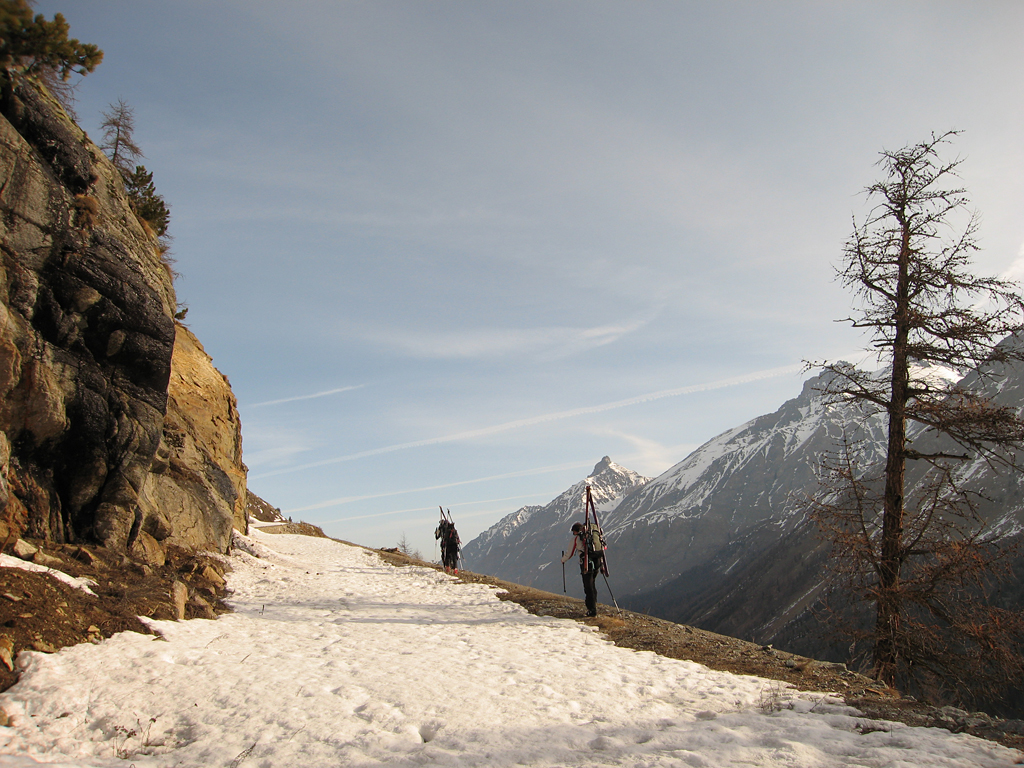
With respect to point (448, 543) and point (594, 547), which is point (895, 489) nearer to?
point (594, 547)

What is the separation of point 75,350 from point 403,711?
10570mm

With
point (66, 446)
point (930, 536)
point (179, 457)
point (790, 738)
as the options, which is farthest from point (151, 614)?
point (930, 536)

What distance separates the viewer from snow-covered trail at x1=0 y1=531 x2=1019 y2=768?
5.43m

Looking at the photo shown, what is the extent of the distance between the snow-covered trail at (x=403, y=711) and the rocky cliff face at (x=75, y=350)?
151 inches

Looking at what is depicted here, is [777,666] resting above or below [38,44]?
below

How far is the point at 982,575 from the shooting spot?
10109mm

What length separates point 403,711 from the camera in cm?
670

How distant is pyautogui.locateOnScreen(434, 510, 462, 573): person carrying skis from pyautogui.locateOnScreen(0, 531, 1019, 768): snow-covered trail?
13.2m

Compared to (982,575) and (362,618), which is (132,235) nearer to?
(362,618)

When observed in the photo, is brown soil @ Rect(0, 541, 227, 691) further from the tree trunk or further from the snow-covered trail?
the tree trunk

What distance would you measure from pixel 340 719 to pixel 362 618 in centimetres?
733

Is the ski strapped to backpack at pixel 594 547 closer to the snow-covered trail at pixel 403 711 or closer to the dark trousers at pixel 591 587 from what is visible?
the dark trousers at pixel 591 587

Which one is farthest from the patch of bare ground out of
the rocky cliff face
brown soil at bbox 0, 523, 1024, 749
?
the rocky cliff face

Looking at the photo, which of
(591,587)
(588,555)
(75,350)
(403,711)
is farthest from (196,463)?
(403,711)
